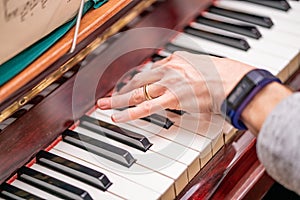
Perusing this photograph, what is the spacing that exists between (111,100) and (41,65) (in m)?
0.26

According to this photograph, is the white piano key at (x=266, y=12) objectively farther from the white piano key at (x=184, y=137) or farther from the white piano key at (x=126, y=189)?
the white piano key at (x=126, y=189)

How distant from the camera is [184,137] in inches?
67.6

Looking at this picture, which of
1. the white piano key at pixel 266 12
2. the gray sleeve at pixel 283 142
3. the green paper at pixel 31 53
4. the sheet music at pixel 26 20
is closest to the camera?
the gray sleeve at pixel 283 142

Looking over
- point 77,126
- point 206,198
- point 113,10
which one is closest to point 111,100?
point 77,126

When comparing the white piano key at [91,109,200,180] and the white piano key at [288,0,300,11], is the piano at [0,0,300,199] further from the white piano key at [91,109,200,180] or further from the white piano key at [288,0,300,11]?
the white piano key at [288,0,300,11]

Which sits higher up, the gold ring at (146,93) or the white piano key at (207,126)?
the gold ring at (146,93)

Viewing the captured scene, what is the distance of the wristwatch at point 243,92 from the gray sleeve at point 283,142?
12 centimetres

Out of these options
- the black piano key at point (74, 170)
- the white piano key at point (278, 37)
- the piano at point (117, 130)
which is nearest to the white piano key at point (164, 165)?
the piano at point (117, 130)

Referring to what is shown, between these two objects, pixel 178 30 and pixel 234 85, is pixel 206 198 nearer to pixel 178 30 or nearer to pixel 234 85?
pixel 234 85

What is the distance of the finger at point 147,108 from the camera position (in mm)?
1691

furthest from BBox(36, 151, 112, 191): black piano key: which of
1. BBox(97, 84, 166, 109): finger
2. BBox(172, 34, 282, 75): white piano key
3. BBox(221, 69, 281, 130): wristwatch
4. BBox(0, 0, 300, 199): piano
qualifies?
BBox(172, 34, 282, 75): white piano key

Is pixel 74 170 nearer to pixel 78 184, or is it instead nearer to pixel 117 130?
pixel 78 184

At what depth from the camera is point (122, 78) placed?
1937mm

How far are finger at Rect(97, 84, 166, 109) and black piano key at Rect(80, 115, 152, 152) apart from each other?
2.2 inches
